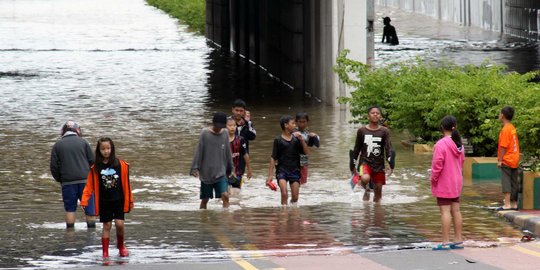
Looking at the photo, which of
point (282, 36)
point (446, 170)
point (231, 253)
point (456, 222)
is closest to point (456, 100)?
point (446, 170)

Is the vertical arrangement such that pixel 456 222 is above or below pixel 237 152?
below

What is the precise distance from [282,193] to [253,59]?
34.6 m

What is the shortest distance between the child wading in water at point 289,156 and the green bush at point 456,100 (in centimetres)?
310

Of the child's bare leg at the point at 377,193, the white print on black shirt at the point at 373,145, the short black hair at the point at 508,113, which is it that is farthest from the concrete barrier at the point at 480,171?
the short black hair at the point at 508,113

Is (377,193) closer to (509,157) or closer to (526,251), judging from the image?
(509,157)

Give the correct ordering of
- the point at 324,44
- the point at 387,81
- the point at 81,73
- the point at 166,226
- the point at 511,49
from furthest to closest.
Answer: the point at 511,49 → the point at 81,73 → the point at 324,44 → the point at 387,81 → the point at 166,226

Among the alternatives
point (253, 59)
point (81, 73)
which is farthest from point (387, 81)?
point (253, 59)

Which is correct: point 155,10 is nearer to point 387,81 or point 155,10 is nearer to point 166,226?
point 387,81

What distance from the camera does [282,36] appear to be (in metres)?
43.4

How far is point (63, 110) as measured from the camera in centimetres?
3366

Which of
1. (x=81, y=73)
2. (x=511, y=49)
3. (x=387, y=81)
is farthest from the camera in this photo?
(x=511, y=49)

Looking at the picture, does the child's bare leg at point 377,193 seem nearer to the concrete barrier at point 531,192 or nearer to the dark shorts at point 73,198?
the concrete barrier at point 531,192

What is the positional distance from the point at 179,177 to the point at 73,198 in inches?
193

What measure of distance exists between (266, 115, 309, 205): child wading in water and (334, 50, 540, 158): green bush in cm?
310
